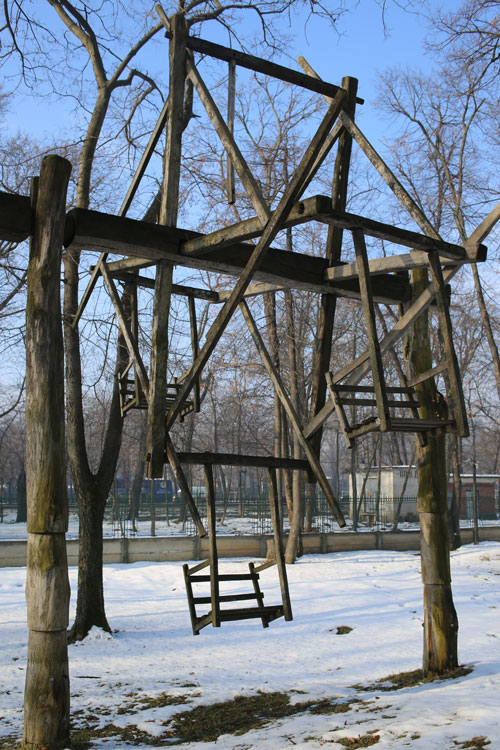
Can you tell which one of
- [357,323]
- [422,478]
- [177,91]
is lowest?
[422,478]

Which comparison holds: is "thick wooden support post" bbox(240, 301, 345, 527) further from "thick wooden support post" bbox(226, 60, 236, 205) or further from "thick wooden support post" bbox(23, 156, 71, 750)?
"thick wooden support post" bbox(23, 156, 71, 750)

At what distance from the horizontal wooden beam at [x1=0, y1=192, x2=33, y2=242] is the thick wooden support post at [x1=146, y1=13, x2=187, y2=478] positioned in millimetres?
1164

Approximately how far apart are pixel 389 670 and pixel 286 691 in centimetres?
185

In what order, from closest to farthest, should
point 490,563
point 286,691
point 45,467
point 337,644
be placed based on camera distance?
point 45,467 < point 286,691 < point 337,644 < point 490,563

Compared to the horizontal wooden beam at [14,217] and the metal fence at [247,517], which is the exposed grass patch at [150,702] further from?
the metal fence at [247,517]

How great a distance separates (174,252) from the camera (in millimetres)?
6113

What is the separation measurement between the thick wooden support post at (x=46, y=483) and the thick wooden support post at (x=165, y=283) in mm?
806

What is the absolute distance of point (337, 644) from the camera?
11898 mm

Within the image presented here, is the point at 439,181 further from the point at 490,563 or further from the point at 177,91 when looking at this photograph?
the point at 177,91

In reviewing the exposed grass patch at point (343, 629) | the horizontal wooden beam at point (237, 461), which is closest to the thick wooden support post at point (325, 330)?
the horizontal wooden beam at point (237, 461)

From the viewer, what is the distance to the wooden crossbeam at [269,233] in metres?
5.33

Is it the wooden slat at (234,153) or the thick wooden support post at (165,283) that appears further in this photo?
the thick wooden support post at (165,283)

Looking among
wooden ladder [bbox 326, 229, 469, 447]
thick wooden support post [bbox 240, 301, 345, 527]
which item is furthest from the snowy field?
wooden ladder [bbox 326, 229, 469, 447]

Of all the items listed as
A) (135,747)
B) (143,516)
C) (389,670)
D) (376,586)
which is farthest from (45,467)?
(143,516)
